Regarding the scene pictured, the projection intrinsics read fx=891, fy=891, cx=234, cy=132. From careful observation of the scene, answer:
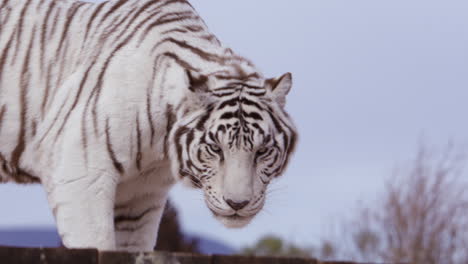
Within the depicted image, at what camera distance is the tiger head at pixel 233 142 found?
13.0 ft

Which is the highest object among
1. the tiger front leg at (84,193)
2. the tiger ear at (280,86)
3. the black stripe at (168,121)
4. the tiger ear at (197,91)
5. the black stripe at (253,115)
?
the tiger ear at (280,86)

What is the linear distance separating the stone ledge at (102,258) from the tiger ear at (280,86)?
1.78 metres

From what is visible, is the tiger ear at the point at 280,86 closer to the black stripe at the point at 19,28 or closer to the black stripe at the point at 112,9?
the black stripe at the point at 112,9

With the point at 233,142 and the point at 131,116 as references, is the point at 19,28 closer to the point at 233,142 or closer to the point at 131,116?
the point at 131,116

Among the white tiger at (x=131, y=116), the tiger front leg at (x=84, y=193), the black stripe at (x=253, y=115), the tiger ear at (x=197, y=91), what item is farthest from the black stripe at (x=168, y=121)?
the black stripe at (x=253, y=115)

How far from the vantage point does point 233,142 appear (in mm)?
3980

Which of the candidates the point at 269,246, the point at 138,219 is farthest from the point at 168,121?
the point at 269,246

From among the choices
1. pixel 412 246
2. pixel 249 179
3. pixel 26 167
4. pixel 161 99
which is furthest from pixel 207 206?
pixel 412 246

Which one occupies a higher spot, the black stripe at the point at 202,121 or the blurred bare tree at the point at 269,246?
the black stripe at the point at 202,121

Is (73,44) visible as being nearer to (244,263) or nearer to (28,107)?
(28,107)

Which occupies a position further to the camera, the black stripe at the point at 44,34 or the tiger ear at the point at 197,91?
the black stripe at the point at 44,34

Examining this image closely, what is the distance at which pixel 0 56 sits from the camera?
4.78 metres

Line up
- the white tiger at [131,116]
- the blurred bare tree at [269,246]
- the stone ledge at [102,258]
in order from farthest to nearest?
the blurred bare tree at [269,246] → the white tiger at [131,116] → the stone ledge at [102,258]

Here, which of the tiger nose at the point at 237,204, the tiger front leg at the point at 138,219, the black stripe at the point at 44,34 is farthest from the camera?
the tiger front leg at the point at 138,219
